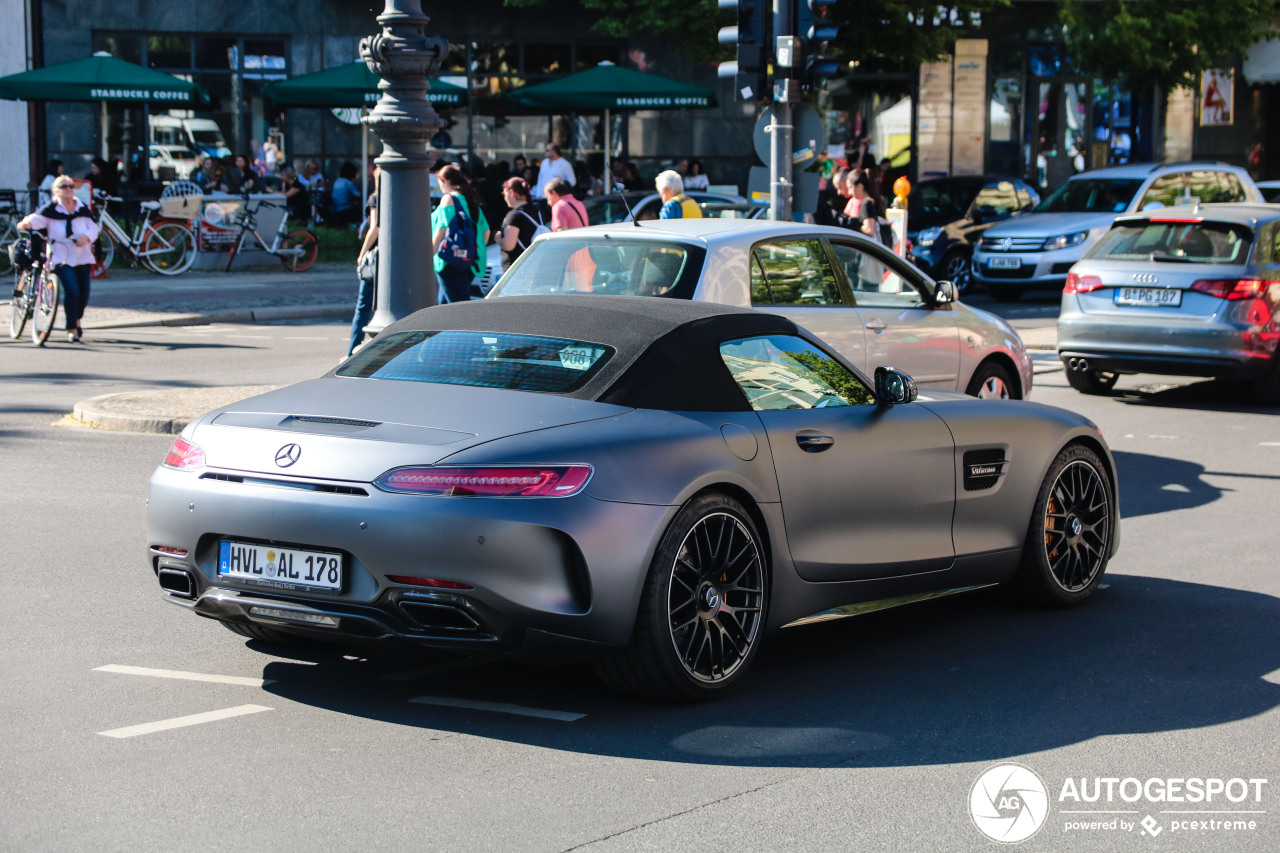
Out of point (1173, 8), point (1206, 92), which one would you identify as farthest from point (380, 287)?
point (1206, 92)

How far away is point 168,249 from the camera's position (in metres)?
24.7

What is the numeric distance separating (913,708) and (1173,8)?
30181 millimetres

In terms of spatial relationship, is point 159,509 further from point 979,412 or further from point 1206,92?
point 1206,92

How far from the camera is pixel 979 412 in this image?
670 centimetres

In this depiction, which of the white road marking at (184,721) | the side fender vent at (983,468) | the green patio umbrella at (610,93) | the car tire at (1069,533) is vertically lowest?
the white road marking at (184,721)

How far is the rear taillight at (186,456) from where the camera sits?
5395 millimetres

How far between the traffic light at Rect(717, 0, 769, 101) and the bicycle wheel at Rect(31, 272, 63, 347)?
7315mm

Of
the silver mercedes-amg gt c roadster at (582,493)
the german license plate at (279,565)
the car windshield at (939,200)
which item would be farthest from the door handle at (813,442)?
the car windshield at (939,200)

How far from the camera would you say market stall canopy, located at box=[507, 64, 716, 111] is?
27.7 meters

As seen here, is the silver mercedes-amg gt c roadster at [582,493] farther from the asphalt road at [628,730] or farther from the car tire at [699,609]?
the asphalt road at [628,730]

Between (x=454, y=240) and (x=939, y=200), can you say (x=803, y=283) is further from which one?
(x=939, y=200)

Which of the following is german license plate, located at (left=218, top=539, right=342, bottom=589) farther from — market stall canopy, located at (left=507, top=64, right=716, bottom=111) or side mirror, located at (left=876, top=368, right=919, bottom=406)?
market stall canopy, located at (left=507, top=64, right=716, bottom=111)

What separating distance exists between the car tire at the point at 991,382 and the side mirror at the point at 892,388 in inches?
179

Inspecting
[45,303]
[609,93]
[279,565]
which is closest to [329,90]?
[609,93]
